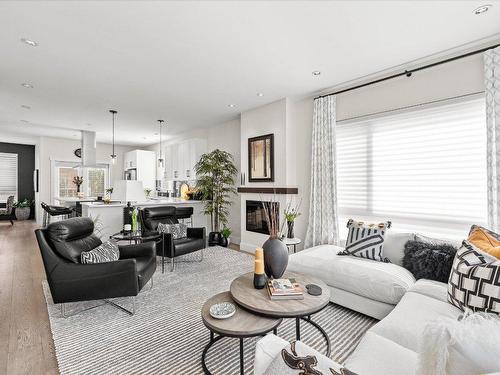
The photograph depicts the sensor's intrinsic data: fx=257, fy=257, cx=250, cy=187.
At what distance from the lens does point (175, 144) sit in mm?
7477

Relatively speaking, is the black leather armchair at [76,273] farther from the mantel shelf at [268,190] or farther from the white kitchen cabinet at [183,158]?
the white kitchen cabinet at [183,158]

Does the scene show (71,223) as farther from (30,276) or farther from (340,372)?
(340,372)

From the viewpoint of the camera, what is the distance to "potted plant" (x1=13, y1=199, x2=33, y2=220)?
8.60 m

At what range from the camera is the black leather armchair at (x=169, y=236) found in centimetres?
373

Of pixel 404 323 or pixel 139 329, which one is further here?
pixel 139 329

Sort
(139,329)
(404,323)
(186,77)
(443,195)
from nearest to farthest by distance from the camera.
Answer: (404,323) < (139,329) < (443,195) < (186,77)

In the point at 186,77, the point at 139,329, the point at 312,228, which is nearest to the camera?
the point at 139,329

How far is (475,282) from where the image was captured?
1626mm

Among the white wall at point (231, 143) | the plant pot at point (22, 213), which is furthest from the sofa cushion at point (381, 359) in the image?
the plant pot at point (22, 213)

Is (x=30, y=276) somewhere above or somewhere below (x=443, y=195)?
below

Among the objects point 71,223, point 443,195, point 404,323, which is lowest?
point 404,323

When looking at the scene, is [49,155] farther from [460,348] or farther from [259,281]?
[460,348]

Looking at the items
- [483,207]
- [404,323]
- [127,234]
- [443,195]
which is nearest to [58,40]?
[127,234]

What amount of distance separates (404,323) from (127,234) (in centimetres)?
342
